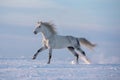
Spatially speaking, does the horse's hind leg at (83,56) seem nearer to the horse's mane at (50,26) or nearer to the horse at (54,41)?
the horse at (54,41)

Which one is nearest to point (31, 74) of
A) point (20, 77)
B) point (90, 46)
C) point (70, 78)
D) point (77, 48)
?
point (20, 77)

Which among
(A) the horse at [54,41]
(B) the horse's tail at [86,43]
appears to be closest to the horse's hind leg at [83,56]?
(A) the horse at [54,41]

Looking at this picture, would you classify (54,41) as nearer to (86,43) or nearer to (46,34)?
(46,34)

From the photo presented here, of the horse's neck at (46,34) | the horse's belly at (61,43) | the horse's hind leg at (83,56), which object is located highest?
the horse's neck at (46,34)

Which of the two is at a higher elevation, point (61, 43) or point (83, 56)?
point (61, 43)

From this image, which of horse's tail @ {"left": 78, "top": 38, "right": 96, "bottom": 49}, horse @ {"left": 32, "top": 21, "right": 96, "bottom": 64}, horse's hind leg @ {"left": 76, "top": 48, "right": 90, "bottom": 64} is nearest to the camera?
horse @ {"left": 32, "top": 21, "right": 96, "bottom": 64}

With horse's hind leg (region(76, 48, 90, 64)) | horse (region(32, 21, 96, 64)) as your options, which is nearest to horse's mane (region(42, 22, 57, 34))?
horse (region(32, 21, 96, 64))

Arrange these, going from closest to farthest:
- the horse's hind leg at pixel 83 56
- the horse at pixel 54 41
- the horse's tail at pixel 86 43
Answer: the horse at pixel 54 41 → the horse's hind leg at pixel 83 56 → the horse's tail at pixel 86 43

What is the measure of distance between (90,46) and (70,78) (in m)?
9.23

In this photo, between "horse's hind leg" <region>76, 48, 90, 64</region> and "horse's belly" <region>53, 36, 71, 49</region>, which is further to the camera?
"horse's hind leg" <region>76, 48, 90, 64</region>

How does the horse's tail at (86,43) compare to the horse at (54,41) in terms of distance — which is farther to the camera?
the horse's tail at (86,43)

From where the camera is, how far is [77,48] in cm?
1888

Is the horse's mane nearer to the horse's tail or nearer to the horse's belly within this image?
the horse's belly

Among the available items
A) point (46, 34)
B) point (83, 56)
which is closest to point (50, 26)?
point (46, 34)
